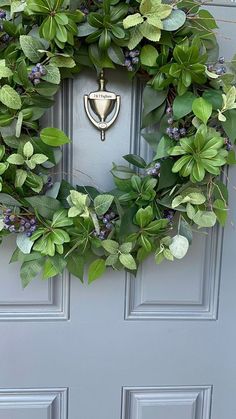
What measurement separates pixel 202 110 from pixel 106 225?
25 centimetres

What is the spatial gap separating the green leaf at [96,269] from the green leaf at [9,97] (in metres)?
0.32

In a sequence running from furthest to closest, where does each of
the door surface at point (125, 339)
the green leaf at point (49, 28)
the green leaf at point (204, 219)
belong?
1. the door surface at point (125, 339)
2. the green leaf at point (204, 219)
3. the green leaf at point (49, 28)

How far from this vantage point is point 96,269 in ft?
2.80

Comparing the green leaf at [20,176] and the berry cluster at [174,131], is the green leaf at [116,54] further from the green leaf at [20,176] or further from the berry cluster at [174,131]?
the green leaf at [20,176]

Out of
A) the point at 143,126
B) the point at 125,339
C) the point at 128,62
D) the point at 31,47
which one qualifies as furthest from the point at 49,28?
the point at 125,339

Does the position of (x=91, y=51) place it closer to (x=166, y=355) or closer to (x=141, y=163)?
(x=141, y=163)

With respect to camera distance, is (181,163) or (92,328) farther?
(92,328)

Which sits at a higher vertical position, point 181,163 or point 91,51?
point 91,51

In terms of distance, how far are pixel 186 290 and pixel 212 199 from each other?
0.22 m

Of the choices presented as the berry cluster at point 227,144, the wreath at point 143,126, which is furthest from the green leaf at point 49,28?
the berry cluster at point 227,144

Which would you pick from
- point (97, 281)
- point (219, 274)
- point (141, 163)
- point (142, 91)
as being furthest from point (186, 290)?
point (142, 91)

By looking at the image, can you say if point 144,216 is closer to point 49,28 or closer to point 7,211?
point 7,211

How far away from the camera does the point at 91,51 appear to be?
768 millimetres

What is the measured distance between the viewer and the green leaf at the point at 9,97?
711 millimetres
